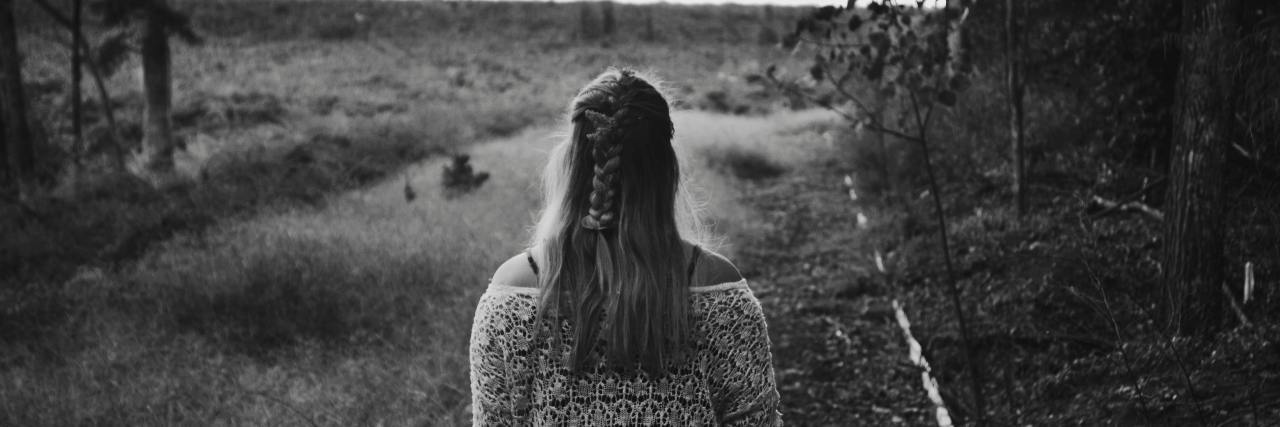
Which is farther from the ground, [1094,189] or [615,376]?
[615,376]

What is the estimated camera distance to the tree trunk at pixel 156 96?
14.9 meters

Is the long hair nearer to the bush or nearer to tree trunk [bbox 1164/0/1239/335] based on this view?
tree trunk [bbox 1164/0/1239/335]

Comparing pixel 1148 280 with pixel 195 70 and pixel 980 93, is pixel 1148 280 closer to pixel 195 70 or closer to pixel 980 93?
pixel 980 93

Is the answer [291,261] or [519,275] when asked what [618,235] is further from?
[291,261]

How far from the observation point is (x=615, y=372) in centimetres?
220

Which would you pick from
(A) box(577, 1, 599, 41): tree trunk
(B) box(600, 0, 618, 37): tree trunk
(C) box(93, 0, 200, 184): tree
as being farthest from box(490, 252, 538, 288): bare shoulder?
(B) box(600, 0, 618, 37): tree trunk

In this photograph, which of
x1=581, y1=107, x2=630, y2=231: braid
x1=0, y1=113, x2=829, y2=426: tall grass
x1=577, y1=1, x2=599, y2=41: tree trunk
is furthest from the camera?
x1=577, y1=1, x2=599, y2=41: tree trunk

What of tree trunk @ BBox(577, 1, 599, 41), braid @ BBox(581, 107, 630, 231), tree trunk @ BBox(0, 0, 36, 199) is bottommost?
tree trunk @ BBox(0, 0, 36, 199)

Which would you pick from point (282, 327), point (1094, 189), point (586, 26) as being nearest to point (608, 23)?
point (586, 26)

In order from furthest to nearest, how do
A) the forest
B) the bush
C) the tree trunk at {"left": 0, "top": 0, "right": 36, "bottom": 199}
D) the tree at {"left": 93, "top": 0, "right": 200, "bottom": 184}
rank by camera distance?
the bush
the tree at {"left": 93, "top": 0, "right": 200, "bottom": 184}
the tree trunk at {"left": 0, "top": 0, "right": 36, "bottom": 199}
the forest

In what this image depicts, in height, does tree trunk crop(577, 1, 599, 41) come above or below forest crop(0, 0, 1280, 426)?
above

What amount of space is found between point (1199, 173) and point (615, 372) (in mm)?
3794

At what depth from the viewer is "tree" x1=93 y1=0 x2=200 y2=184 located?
579 inches

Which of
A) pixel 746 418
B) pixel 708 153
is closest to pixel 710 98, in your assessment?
pixel 708 153
